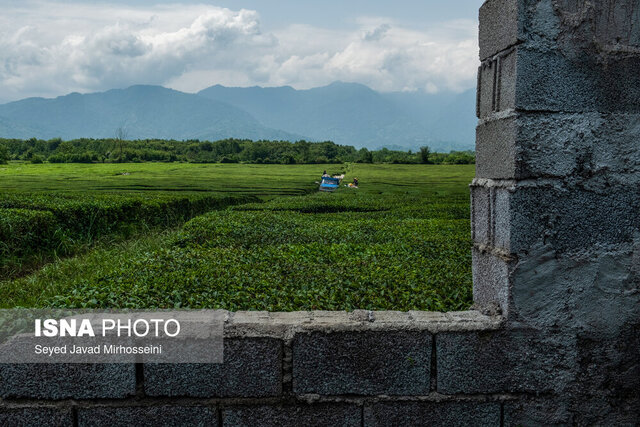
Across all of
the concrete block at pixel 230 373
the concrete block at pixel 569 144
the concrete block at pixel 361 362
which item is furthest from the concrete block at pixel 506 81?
the concrete block at pixel 230 373

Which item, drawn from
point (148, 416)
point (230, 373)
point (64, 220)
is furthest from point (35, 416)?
point (64, 220)

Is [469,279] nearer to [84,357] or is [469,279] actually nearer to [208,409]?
[208,409]

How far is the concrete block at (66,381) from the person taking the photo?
2881 mm

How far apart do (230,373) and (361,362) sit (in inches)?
29.5

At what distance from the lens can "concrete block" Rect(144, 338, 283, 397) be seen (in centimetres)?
→ 291

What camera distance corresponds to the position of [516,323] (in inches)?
120

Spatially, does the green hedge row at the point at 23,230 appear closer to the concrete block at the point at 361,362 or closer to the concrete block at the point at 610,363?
the concrete block at the point at 361,362

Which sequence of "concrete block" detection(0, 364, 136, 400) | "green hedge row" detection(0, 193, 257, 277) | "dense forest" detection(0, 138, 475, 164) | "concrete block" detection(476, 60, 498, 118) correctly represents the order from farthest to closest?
"dense forest" detection(0, 138, 475, 164) < "green hedge row" detection(0, 193, 257, 277) < "concrete block" detection(476, 60, 498, 118) < "concrete block" detection(0, 364, 136, 400)

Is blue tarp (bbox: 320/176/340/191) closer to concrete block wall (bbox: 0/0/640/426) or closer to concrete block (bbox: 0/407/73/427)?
concrete block wall (bbox: 0/0/640/426)

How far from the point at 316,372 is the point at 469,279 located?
5.49 feet

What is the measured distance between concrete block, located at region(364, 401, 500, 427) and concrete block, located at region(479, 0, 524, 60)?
213cm

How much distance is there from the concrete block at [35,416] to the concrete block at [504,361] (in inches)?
85.0

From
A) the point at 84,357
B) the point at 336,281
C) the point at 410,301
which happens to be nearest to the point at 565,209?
the point at 410,301

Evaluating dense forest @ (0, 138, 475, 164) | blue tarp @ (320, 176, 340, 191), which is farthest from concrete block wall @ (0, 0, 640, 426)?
dense forest @ (0, 138, 475, 164)
